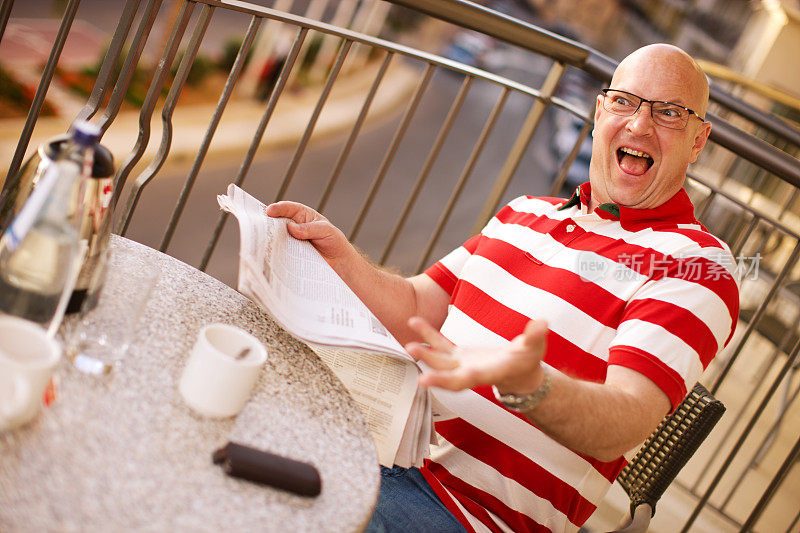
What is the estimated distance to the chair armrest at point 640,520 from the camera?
1382 millimetres

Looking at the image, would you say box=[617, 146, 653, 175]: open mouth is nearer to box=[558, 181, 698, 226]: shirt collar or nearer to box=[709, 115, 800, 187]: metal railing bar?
box=[558, 181, 698, 226]: shirt collar

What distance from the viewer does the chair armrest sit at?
4.53 ft

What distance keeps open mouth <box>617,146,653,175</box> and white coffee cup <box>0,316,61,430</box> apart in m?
1.19

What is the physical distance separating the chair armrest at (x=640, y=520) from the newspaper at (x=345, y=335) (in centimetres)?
52

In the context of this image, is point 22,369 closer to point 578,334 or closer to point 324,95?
point 578,334

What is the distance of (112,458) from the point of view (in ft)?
2.43

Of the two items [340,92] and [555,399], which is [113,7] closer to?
[340,92]

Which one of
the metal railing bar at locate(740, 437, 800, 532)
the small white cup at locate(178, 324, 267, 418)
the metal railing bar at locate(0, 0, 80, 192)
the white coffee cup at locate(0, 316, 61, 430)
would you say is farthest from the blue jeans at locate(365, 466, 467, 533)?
the metal railing bar at locate(740, 437, 800, 532)

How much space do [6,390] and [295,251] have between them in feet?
2.03

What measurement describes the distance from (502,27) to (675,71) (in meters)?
0.51

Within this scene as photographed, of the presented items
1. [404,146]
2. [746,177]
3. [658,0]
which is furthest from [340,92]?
[658,0]

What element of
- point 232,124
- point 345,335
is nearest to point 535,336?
point 345,335

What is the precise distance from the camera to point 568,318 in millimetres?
1323

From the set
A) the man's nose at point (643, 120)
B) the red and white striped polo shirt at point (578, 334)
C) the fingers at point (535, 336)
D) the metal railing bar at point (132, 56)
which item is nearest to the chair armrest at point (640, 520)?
the red and white striped polo shirt at point (578, 334)
